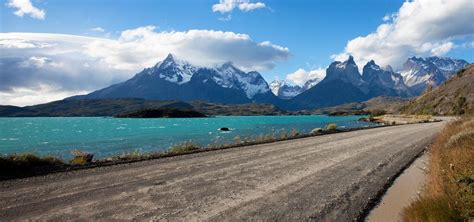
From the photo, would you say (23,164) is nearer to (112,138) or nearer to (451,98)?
(112,138)

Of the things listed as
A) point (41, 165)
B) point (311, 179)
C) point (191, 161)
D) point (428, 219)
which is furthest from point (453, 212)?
point (41, 165)

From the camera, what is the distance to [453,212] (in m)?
7.76

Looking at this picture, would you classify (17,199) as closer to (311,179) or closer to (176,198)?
(176,198)

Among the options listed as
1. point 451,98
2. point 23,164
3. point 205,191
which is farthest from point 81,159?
point 451,98

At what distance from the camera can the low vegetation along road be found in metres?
9.76

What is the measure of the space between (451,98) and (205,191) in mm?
134728

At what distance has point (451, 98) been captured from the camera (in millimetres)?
124938

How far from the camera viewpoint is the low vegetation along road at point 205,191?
9.76 metres

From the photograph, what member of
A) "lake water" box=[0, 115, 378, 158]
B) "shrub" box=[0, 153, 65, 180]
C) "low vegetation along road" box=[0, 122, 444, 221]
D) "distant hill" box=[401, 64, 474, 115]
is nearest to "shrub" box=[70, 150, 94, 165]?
"shrub" box=[0, 153, 65, 180]

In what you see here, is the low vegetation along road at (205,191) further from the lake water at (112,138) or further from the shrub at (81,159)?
the lake water at (112,138)

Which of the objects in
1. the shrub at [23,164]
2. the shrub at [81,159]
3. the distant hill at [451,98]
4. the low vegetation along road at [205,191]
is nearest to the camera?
the low vegetation along road at [205,191]

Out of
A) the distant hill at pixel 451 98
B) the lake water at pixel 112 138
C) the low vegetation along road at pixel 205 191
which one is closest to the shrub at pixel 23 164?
the low vegetation along road at pixel 205 191

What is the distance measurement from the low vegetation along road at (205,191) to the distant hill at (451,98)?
10667cm

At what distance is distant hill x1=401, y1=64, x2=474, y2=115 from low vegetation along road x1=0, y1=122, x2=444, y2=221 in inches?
4200
